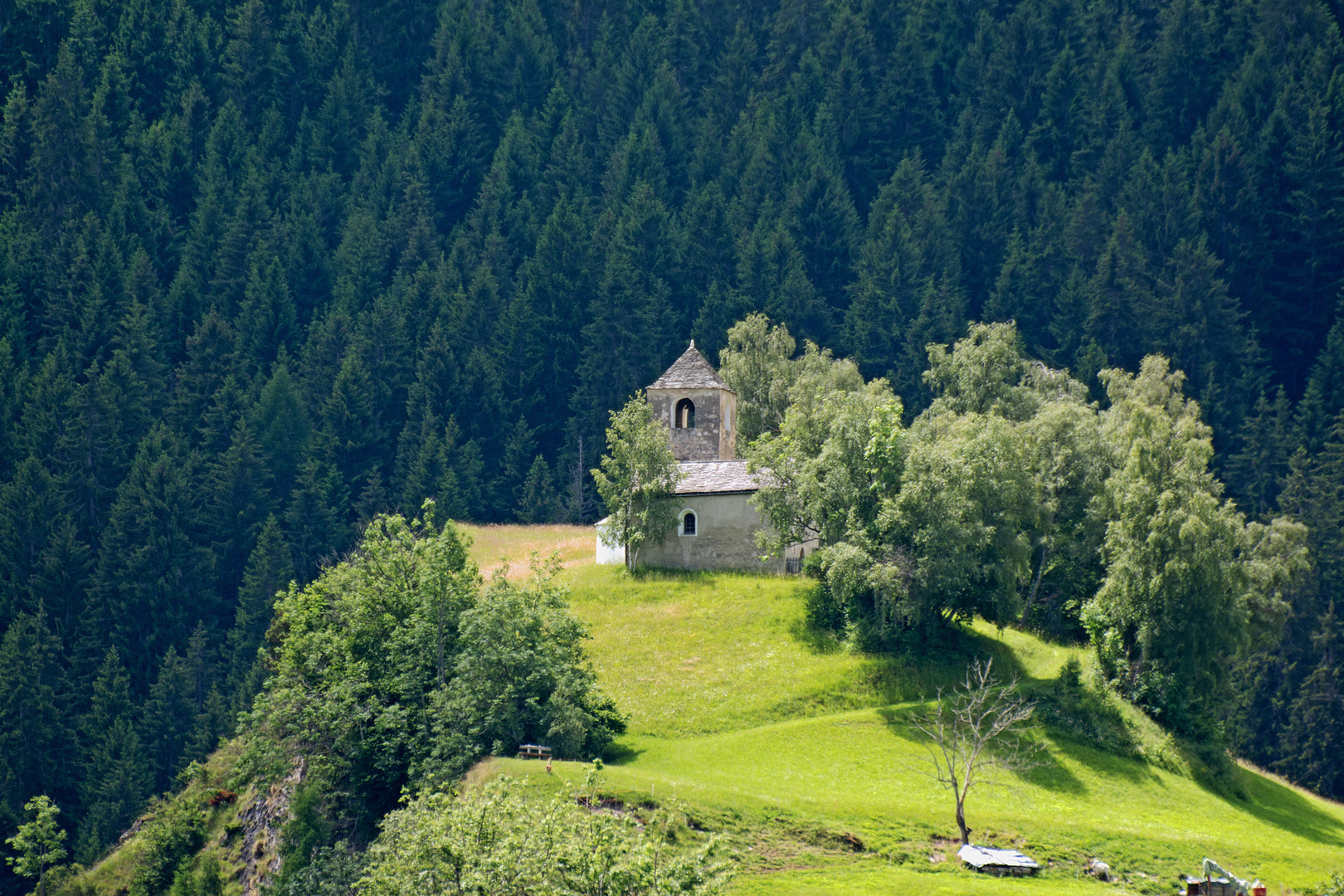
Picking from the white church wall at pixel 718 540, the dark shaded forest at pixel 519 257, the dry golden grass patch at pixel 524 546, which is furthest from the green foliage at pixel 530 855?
the dark shaded forest at pixel 519 257

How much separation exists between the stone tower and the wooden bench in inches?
1260

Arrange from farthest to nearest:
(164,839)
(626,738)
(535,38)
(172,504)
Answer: (535,38) → (172,504) → (164,839) → (626,738)

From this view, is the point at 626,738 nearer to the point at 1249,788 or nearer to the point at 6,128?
the point at 1249,788

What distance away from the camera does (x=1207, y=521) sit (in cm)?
5338

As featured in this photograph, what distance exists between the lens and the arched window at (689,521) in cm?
6341

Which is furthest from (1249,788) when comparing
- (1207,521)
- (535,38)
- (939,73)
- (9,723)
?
(535,38)

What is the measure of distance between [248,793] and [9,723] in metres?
52.7

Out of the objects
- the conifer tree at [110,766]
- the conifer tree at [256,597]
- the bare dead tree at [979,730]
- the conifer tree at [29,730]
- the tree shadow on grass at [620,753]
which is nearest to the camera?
the bare dead tree at [979,730]

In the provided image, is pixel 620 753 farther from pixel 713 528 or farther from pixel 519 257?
pixel 519 257

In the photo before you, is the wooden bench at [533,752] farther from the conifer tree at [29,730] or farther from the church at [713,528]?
the conifer tree at [29,730]

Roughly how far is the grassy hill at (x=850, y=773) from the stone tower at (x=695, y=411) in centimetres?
1355

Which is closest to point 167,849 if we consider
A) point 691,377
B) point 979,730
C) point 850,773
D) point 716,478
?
point 850,773

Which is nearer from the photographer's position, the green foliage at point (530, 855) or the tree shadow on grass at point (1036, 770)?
the green foliage at point (530, 855)

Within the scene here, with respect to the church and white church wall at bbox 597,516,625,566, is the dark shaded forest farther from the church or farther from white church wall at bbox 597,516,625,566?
white church wall at bbox 597,516,625,566
